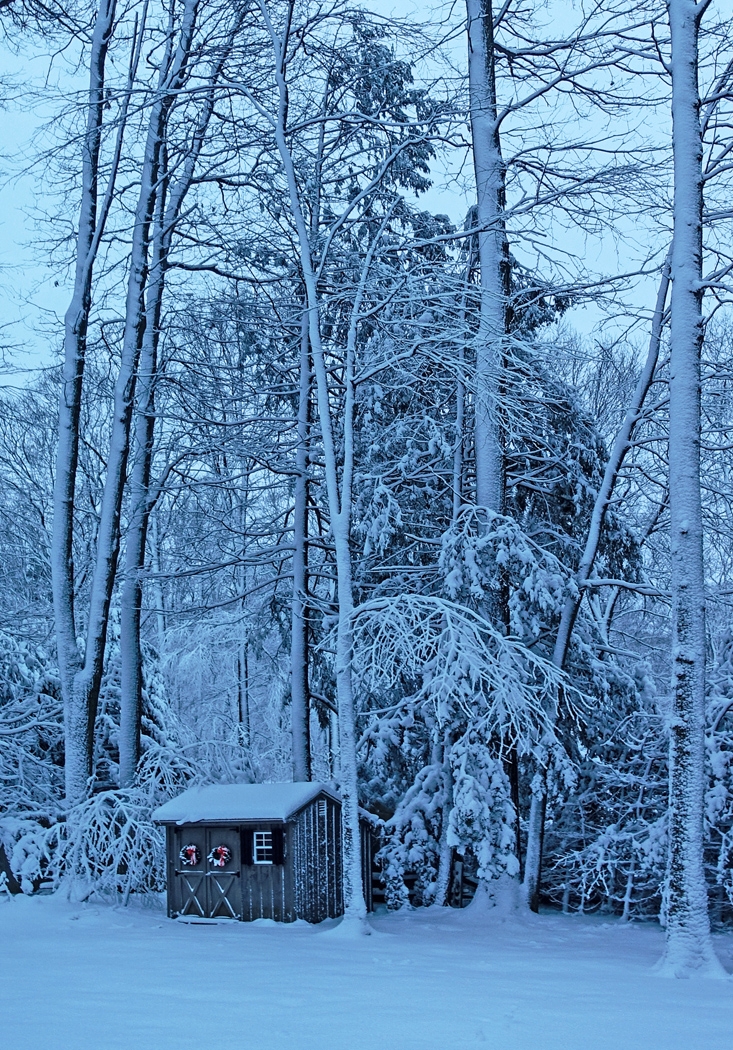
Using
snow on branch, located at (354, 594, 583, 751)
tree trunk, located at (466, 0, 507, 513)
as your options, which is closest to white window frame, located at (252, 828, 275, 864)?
snow on branch, located at (354, 594, 583, 751)

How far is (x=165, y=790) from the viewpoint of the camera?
15.2 metres

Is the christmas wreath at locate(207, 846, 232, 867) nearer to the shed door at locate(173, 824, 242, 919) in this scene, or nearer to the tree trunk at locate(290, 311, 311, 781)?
the shed door at locate(173, 824, 242, 919)

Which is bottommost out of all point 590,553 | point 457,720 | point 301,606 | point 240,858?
point 240,858

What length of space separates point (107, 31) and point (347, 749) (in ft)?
35.1

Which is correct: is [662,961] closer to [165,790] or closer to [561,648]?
[561,648]

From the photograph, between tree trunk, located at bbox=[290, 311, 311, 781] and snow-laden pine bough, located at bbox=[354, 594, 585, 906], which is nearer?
snow-laden pine bough, located at bbox=[354, 594, 585, 906]

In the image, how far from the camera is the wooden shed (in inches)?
518

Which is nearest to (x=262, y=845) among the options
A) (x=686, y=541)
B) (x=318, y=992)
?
(x=318, y=992)

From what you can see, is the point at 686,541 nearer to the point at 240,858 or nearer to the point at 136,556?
the point at 240,858

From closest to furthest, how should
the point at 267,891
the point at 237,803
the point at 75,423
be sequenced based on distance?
the point at 267,891, the point at 237,803, the point at 75,423

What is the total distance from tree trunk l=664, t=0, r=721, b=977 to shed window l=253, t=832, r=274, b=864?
5.05m

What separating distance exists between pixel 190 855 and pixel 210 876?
370 mm

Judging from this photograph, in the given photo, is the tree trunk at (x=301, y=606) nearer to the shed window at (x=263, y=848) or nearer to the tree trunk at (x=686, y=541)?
the shed window at (x=263, y=848)

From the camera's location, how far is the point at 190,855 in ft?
43.6
